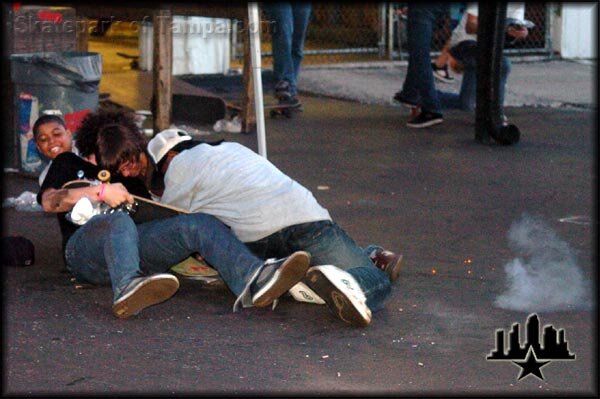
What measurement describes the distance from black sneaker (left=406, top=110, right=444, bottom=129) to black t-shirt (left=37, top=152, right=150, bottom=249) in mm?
4861

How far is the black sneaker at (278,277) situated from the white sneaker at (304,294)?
25cm

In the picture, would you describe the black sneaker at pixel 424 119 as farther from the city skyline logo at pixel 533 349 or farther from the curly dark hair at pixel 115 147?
the city skyline logo at pixel 533 349

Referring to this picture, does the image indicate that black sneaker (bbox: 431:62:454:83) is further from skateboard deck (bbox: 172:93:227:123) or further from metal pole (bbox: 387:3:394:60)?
skateboard deck (bbox: 172:93:227:123)

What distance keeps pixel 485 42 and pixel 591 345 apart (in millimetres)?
4769

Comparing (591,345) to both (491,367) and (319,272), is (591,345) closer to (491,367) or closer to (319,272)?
(491,367)

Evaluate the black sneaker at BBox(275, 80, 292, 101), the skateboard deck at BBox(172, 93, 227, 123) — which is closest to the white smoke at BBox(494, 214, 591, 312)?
the skateboard deck at BBox(172, 93, 227, 123)

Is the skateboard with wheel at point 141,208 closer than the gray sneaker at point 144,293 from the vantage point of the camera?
No

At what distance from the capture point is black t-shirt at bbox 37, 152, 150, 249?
540cm

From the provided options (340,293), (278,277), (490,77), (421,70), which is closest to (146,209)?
(278,277)

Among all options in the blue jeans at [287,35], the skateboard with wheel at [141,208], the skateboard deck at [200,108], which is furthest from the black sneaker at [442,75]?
the skateboard with wheel at [141,208]

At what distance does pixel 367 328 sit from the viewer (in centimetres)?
497

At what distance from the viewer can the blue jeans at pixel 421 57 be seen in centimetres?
965

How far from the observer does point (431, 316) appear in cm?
516

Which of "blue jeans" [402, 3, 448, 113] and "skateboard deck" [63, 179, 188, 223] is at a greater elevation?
"blue jeans" [402, 3, 448, 113]
